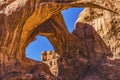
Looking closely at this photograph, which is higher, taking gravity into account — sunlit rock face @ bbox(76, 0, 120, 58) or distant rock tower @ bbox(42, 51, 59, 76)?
sunlit rock face @ bbox(76, 0, 120, 58)

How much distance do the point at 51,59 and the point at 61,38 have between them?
319cm

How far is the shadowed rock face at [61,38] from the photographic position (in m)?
20.0

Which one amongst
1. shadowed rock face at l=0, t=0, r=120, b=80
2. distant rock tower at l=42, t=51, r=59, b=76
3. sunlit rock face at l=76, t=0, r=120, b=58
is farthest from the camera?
sunlit rock face at l=76, t=0, r=120, b=58

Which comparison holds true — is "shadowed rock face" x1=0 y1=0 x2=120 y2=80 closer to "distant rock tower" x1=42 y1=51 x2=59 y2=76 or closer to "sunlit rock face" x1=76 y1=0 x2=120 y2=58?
"sunlit rock face" x1=76 y1=0 x2=120 y2=58

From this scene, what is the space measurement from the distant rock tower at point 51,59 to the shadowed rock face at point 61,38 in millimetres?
644

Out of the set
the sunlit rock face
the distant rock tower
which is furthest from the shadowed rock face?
the distant rock tower

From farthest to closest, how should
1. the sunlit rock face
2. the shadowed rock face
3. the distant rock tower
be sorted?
1. the sunlit rock face
2. the distant rock tower
3. the shadowed rock face

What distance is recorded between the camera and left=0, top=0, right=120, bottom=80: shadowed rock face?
20047 millimetres

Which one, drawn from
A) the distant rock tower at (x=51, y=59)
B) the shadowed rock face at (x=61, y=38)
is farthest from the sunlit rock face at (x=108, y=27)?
the distant rock tower at (x=51, y=59)

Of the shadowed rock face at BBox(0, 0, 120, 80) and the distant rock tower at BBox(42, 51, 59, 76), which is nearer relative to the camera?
the shadowed rock face at BBox(0, 0, 120, 80)

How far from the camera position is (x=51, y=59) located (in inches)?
1082

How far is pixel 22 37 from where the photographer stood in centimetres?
2178

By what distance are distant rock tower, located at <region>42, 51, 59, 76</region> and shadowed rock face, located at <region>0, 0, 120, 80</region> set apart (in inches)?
25.3

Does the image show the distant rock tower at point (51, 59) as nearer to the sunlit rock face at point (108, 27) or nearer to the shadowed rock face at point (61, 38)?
the shadowed rock face at point (61, 38)
